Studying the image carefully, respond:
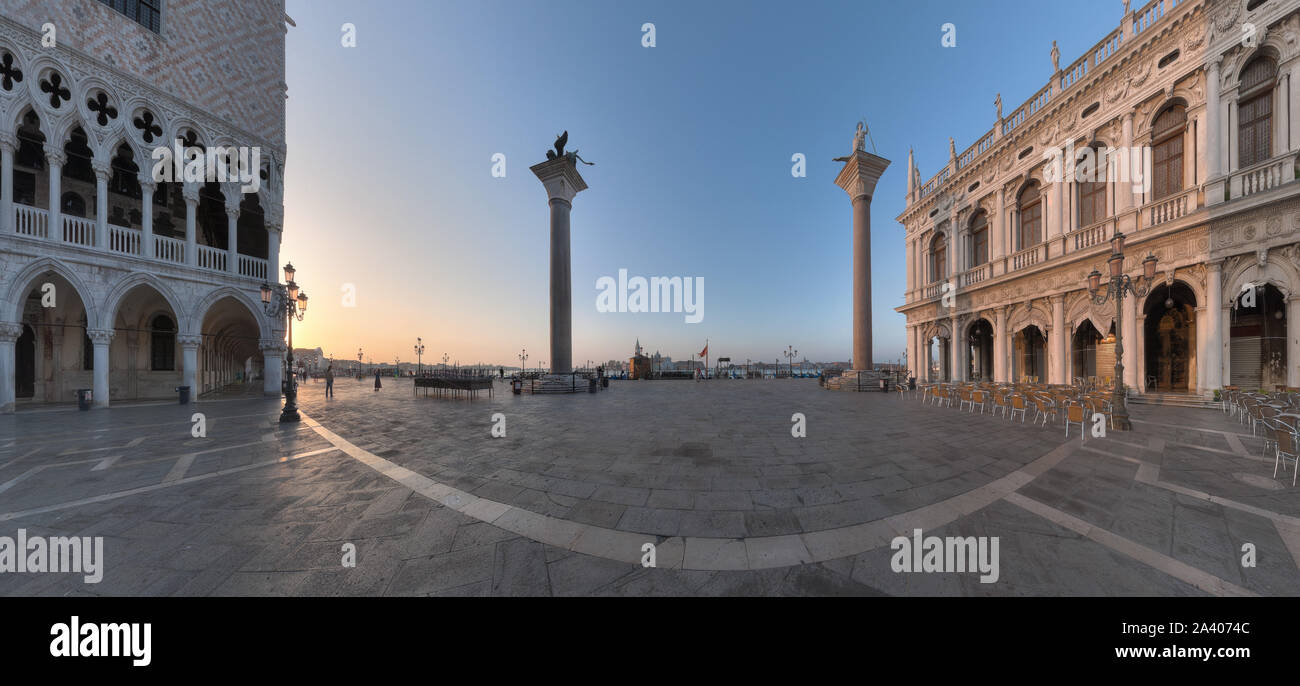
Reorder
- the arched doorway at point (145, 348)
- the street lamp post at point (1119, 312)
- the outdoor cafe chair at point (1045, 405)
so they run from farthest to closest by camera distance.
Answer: the arched doorway at point (145, 348) → the outdoor cafe chair at point (1045, 405) → the street lamp post at point (1119, 312)

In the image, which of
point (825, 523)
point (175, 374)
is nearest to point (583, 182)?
point (825, 523)

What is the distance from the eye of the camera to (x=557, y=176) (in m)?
19.4

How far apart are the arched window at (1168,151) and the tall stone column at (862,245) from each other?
31.2 feet

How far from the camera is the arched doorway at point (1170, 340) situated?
14711mm

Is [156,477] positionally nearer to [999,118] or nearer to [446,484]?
[446,484]

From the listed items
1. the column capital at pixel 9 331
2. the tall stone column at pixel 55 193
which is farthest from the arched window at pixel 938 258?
the column capital at pixel 9 331

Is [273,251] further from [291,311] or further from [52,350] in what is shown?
[291,311]

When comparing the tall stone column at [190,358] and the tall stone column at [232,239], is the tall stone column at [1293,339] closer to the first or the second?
the tall stone column at [190,358]

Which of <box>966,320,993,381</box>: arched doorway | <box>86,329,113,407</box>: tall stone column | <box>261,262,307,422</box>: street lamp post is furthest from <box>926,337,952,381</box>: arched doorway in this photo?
<box>86,329,113,407</box>: tall stone column

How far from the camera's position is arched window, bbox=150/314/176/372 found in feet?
59.4

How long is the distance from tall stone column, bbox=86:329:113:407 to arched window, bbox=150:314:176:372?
14.6ft

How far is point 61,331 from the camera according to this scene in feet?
52.1

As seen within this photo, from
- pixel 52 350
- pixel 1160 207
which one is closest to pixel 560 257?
pixel 52 350
